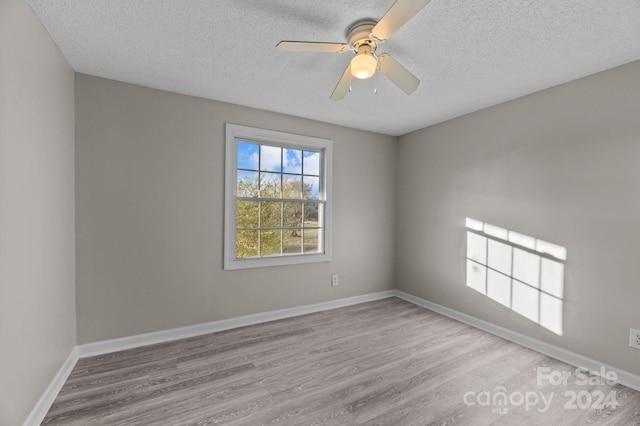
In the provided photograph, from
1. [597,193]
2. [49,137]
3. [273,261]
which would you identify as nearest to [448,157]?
[597,193]

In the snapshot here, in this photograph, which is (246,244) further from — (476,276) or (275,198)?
(476,276)

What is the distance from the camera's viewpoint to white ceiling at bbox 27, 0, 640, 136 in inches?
63.5

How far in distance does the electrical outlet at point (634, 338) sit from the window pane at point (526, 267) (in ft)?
2.07

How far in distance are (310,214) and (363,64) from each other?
2.17 metres

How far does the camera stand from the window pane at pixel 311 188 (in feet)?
11.7

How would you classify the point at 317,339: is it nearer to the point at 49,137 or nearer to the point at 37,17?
the point at 49,137

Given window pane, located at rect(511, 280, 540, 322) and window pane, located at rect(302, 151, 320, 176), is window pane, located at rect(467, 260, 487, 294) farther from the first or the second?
window pane, located at rect(302, 151, 320, 176)

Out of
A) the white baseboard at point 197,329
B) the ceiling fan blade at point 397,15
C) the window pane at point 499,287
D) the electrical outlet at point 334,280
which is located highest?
the ceiling fan blade at point 397,15

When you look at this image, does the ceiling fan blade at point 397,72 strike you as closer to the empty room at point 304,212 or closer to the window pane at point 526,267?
the empty room at point 304,212

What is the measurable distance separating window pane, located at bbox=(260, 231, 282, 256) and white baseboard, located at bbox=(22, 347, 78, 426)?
178cm

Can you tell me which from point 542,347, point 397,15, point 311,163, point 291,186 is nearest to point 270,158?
point 291,186

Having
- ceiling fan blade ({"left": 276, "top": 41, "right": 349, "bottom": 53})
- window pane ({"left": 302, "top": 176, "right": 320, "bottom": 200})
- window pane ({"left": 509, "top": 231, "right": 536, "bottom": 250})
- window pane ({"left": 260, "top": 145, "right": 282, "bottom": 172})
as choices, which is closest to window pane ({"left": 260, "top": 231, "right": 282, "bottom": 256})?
window pane ({"left": 302, "top": 176, "right": 320, "bottom": 200})

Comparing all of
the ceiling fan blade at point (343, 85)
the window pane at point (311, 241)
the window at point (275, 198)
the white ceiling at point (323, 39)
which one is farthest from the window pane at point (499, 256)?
the ceiling fan blade at point (343, 85)

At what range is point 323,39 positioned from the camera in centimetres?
190
